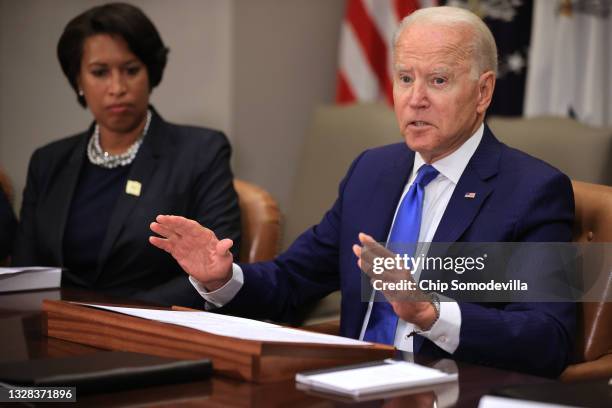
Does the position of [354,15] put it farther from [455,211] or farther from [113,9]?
[455,211]

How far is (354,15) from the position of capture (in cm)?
514

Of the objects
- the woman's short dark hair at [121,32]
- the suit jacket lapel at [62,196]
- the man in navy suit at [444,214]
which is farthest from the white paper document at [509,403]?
the woman's short dark hair at [121,32]

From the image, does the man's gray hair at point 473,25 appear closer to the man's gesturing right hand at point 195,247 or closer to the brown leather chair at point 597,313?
the brown leather chair at point 597,313

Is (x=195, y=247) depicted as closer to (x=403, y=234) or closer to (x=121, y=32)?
(x=403, y=234)

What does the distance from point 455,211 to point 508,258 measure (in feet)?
0.61

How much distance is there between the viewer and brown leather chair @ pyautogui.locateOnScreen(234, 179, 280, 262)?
3.46 meters

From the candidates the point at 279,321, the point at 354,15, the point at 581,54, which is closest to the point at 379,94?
the point at 354,15

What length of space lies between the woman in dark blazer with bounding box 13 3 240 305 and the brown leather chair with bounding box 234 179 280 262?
0.24 ft

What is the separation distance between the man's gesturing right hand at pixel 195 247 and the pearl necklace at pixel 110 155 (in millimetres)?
1257

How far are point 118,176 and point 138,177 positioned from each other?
0.12 meters

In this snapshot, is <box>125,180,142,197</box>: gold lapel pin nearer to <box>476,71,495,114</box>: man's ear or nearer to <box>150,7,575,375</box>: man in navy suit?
<box>150,7,575,375</box>: man in navy suit

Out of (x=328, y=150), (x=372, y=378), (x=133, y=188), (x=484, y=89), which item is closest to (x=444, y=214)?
(x=484, y=89)

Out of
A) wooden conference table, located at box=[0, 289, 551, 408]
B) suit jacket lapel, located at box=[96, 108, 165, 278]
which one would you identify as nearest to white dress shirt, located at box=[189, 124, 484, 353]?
wooden conference table, located at box=[0, 289, 551, 408]

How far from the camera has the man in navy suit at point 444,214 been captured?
2316mm
